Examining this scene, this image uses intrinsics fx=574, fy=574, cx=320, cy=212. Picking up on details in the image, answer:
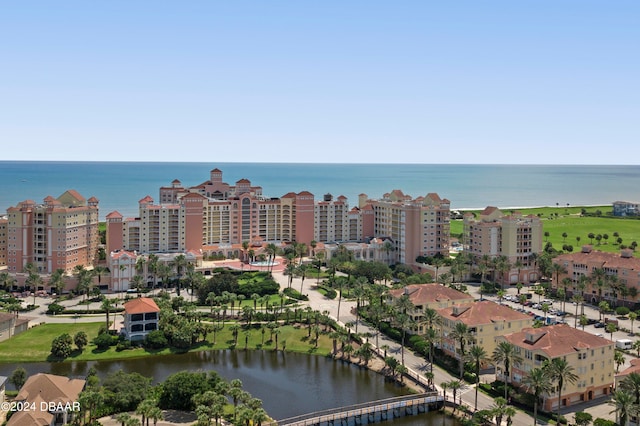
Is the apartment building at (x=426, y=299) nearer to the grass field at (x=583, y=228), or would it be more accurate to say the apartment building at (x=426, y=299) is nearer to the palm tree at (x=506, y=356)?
the palm tree at (x=506, y=356)

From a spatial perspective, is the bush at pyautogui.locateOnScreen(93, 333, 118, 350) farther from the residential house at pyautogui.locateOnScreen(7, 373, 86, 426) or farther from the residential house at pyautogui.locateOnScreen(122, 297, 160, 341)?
the residential house at pyautogui.locateOnScreen(7, 373, 86, 426)

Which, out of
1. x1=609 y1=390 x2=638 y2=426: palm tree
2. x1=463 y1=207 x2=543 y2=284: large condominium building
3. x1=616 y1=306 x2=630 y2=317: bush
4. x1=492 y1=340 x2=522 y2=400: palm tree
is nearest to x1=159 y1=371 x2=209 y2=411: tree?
x1=492 y1=340 x2=522 y2=400: palm tree

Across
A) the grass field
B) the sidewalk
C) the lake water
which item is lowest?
the lake water

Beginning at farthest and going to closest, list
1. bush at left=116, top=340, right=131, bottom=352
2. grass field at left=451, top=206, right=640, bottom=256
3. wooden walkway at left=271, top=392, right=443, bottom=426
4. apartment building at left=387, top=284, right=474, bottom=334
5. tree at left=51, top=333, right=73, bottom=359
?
grass field at left=451, top=206, right=640, bottom=256
apartment building at left=387, top=284, right=474, bottom=334
bush at left=116, top=340, right=131, bottom=352
tree at left=51, top=333, right=73, bottom=359
wooden walkway at left=271, top=392, right=443, bottom=426

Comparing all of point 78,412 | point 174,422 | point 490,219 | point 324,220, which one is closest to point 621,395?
point 174,422

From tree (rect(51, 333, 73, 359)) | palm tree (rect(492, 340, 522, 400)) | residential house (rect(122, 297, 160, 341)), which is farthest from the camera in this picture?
residential house (rect(122, 297, 160, 341))

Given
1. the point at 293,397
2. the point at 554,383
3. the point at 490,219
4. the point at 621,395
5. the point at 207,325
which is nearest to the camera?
the point at 621,395

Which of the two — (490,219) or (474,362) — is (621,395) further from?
(490,219)
